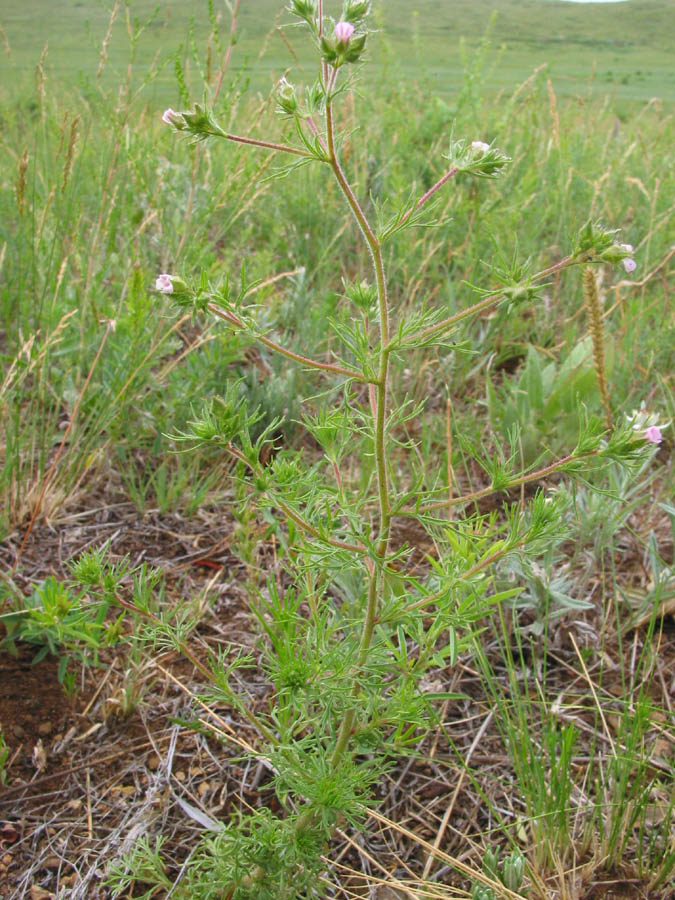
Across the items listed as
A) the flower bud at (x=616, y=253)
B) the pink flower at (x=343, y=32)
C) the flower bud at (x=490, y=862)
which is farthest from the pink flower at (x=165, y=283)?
the flower bud at (x=490, y=862)

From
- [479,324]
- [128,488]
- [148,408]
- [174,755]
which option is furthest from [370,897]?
[479,324]

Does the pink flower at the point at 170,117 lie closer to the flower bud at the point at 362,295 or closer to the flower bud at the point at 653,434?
the flower bud at the point at 362,295

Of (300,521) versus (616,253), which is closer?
(616,253)

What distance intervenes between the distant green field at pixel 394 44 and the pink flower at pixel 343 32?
0.26m

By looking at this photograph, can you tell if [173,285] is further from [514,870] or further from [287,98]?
[514,870]

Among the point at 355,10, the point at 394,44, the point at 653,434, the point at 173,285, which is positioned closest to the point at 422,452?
the point at 653,434

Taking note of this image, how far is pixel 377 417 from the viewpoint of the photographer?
41.0 inches

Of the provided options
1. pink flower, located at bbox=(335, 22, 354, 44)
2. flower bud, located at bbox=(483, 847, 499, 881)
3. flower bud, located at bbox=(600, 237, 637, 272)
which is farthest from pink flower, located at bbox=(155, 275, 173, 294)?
flower bud, located at bbox=(483, 847, 499, 881)

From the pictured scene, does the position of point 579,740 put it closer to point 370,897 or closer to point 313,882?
point 370,897

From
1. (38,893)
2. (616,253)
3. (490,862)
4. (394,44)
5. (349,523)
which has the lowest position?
(38,893)

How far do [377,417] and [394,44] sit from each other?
7041mm

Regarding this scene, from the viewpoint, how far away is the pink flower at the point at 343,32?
0.82 metres

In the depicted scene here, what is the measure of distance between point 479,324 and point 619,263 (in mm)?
1863

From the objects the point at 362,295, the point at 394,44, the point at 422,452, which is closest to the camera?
the point at 362,295
